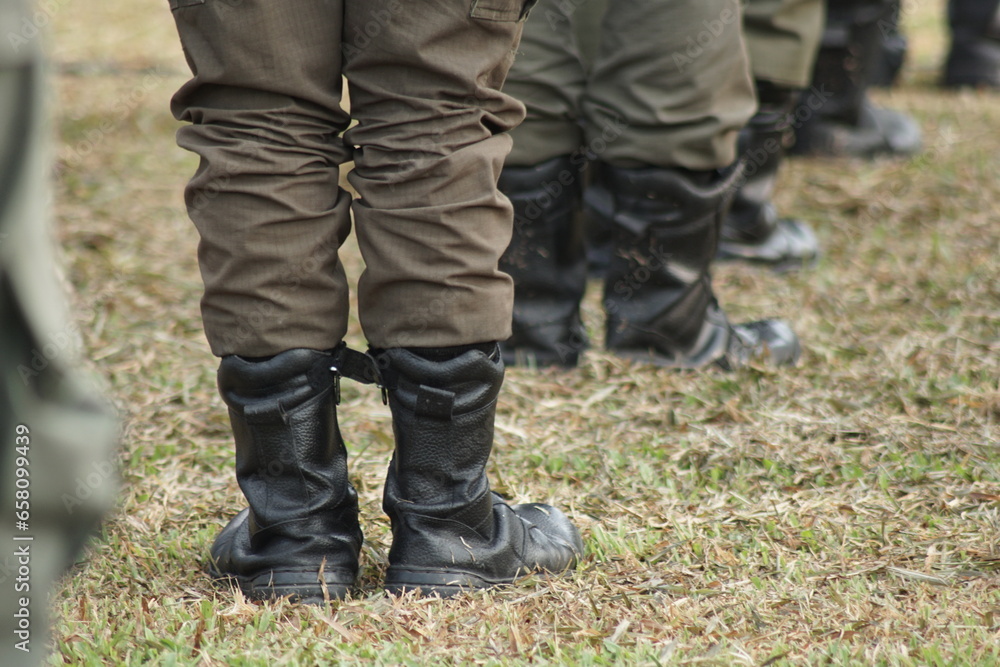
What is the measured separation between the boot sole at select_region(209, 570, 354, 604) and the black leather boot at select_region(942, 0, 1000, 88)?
387cm

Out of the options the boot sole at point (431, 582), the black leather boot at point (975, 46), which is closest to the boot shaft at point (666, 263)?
the boot sole at point (431, 582)

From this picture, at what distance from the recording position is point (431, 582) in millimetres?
1273

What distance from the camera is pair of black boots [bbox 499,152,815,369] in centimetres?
199

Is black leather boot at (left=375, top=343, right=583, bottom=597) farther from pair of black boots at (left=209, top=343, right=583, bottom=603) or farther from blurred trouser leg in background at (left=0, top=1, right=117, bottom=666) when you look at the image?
blurred trouser leg in background at (left=0, top=1, right=117, bottom=666)

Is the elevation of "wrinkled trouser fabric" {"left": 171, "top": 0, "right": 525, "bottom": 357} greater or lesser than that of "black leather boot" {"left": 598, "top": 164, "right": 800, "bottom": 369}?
greater

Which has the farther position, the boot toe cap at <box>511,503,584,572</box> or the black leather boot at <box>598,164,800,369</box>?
the black leather boot at <box>598,164,800,369</box>

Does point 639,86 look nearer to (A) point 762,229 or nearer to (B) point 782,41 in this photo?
(B) point 782,41

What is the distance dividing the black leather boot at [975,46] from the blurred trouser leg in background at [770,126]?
6.29 feet

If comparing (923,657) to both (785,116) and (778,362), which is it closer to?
(778,362)

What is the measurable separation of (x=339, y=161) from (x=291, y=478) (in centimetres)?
37

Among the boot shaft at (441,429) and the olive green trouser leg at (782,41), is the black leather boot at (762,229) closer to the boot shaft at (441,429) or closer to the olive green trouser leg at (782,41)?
the olive green trouser leg at (782,41)

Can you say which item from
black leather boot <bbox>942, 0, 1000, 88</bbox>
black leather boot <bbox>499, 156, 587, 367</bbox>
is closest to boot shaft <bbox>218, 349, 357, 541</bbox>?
black leather boot <bbox>499, 156, 587, 367</bbox>

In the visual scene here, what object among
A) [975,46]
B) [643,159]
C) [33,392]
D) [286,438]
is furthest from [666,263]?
[975,46]

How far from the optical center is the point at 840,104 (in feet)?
11.5
